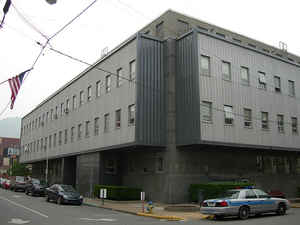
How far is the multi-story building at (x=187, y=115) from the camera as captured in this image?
24.6m

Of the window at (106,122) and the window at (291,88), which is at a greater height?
the window at (291,88)

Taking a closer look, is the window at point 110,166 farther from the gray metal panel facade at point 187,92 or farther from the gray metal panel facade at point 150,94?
the gray metal panel facade at point 187,92

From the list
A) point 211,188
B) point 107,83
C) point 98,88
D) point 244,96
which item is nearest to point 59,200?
point 211,188

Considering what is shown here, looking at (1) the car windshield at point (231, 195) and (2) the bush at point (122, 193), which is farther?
(2) the bush at point (122, 193)

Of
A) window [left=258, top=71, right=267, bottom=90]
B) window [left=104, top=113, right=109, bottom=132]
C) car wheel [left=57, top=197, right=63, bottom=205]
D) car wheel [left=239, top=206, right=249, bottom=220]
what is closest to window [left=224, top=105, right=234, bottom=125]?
window [left=258, top=71, right=267, bottom=90]

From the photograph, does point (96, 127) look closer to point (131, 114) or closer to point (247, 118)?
point (131, 114)

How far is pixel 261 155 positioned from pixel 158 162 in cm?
984

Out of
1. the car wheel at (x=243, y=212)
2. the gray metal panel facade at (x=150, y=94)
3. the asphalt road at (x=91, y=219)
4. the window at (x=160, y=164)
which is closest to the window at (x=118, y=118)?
the gray metal panel facade at (x=150, y=94)

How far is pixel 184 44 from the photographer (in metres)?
25.9

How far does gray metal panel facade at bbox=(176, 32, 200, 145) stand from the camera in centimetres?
2377

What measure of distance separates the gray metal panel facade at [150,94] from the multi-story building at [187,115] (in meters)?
0.08

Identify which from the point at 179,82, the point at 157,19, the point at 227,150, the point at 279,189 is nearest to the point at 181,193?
the point at 227,150

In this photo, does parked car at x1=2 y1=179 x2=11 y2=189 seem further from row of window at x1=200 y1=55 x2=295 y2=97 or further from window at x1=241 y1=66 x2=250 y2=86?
window at x1=241 y1=66 x2=250 y2=86

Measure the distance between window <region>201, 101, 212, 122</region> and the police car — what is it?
27.2 feet
